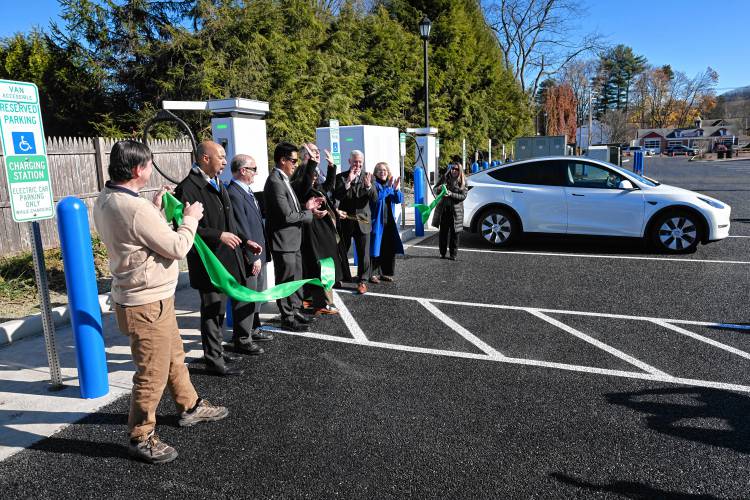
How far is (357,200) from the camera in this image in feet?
23.2

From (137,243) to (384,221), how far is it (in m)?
4.71

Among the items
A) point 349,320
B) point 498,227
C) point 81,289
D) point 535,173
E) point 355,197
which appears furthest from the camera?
point 498,227

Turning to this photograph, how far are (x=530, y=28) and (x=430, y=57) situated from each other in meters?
22.9

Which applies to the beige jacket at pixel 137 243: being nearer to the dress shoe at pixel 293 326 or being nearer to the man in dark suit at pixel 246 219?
the man in dark suit at pixel 246 219

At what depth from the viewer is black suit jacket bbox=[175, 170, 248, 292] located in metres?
4.27

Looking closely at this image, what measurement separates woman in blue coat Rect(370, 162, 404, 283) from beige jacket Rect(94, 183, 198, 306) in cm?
438

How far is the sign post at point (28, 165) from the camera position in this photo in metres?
3.93

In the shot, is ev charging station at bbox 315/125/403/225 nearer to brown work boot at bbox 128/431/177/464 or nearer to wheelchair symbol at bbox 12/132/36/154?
wheelchair symbol at bbox 12/132/36/154

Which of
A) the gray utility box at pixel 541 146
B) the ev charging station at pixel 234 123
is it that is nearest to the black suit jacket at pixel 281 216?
the ev charging station at pixel 234 123

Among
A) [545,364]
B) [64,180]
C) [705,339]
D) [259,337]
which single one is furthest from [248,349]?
[64,180]

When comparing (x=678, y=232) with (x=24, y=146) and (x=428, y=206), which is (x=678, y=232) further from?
(x=24, y=146)

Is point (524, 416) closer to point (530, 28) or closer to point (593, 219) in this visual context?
point (593, 219)

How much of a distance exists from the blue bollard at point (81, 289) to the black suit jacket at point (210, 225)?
70 cm

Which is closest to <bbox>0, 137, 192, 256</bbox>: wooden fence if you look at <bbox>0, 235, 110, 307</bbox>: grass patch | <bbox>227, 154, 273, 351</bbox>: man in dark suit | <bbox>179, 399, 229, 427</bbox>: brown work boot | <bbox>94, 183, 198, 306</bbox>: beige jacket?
<bbox>0, 235, 110, 307</bbox>: grass patch
